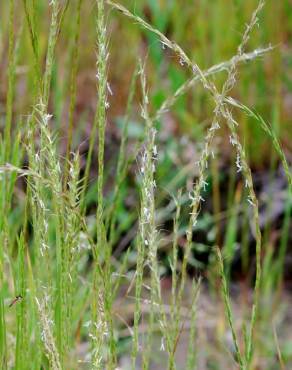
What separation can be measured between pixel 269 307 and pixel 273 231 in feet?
1.13

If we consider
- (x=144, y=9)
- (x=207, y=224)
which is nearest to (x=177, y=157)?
(x=207, y=224)

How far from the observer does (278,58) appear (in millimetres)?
2510

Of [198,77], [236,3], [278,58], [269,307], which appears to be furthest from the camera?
[269,307]

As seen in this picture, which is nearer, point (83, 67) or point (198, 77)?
point (198, 77)

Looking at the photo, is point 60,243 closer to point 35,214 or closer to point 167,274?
point 35,214

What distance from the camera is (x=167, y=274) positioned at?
10.0 feet

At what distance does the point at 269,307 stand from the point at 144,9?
6.10 ft

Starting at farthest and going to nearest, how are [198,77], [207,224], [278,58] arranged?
1. [207,224]
2. [278,58]
3. [198,77]

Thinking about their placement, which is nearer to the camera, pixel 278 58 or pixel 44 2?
pixel 278 58

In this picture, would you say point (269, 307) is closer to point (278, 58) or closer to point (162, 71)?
point (278, 58)

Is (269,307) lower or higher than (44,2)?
lower

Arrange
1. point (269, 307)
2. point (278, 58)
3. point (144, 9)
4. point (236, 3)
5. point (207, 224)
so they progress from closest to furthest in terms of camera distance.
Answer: point (236, 3) → point (278, 58) → point (269, 307) → point (207, 224) → point (144, 9)

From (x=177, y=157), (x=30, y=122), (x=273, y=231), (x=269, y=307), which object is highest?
(x=30, y=122)

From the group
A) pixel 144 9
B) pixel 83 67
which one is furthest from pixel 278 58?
pixel 144 9
